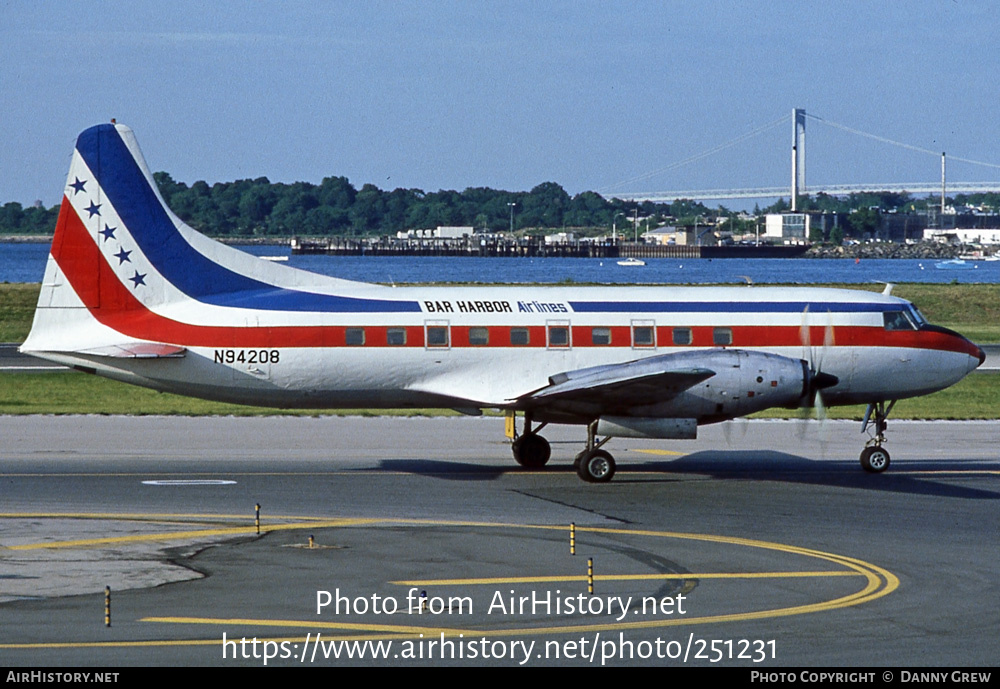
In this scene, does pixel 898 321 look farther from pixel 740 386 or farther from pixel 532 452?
pixel 532 452

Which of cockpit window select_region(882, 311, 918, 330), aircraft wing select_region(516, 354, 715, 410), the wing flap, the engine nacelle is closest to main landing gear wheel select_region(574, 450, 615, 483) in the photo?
aircraft wing select_region(516, 354, 715, 410)

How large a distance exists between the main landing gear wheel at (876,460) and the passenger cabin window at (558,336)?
282 inches

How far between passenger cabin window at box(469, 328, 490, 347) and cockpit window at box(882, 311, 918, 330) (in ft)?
29.5

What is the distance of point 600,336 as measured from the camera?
27.0m

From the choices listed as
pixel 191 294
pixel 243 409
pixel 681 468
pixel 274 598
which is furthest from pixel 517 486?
pixel 243 409

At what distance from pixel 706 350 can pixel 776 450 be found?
6081 millimetres

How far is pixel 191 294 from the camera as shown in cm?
2623

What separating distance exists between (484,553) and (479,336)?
340 inches

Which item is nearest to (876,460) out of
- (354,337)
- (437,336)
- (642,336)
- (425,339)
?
(642,336)

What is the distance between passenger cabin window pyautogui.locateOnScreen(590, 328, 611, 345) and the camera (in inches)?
1061

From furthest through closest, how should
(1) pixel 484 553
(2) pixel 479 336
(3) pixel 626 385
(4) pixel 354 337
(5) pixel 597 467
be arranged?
(2) pixel 479 336 → (4) pixel 354 337 → (5) pixel 597 467 → (3) pixel 626 385 → (1) pixel 484 553

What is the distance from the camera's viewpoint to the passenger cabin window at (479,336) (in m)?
26.7

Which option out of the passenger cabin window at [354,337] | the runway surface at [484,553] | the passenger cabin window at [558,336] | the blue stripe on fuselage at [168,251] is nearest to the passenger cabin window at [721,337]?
the runway surface at [484,553]

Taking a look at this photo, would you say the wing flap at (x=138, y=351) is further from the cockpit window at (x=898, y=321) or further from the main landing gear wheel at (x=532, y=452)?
the cockpit window at (x=898, y=321)
